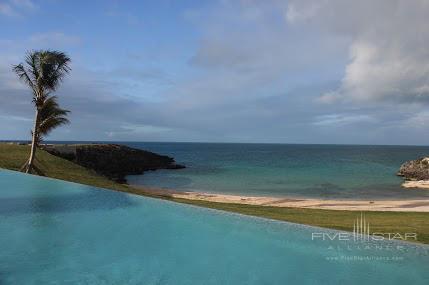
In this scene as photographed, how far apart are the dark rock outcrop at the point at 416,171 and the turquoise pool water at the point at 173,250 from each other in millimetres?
69221

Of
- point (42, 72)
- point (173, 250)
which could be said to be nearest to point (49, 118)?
point (42, 72)

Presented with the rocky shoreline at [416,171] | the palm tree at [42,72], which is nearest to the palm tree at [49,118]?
the palm tree at [42,72]

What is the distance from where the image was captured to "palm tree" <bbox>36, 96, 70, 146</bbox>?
30.9m

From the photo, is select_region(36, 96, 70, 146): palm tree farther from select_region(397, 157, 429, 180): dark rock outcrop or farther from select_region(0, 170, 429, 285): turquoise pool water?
select_region(397, 157, 429, 180): dark rock outcrop

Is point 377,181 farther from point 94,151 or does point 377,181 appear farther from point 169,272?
point 169,272

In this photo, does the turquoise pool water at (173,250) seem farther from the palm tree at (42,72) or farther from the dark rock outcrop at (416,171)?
the dark rock outcrop at (416,171)

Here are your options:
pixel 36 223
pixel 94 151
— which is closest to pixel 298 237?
pixel 36 223

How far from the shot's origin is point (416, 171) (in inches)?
3155

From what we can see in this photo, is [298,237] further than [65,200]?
No

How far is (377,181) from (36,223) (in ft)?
214

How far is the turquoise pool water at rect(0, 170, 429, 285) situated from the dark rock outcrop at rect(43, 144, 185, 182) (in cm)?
4596

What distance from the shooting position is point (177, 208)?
2005 centimetres

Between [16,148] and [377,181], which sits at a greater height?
[16,148]

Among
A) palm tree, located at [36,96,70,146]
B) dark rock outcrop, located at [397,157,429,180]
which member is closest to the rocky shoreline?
dark rock outcrop, located at [397,157,429,180]
